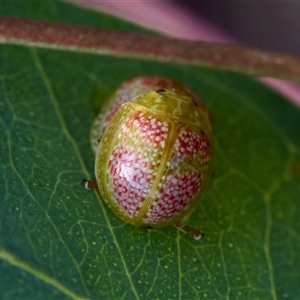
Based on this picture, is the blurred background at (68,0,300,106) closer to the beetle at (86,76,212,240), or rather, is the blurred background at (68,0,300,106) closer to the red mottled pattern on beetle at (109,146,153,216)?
the beetle at (86,76,212,240)

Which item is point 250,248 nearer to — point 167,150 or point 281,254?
point 281,254

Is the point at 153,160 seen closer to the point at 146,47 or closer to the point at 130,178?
the point at 130,178

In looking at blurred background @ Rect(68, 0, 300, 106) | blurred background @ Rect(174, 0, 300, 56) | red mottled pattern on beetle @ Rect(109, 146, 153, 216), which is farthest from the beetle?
blurred background @ Rect(174, 0, 300, 56)

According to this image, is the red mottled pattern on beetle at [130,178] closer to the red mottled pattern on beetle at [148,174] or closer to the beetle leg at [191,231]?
the red mottled pattern on beetle at [148,174]

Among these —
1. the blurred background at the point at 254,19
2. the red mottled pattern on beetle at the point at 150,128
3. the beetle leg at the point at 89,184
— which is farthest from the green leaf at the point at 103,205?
the blurred background at the point at 254,19

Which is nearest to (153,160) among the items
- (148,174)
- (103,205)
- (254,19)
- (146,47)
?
(148,174)

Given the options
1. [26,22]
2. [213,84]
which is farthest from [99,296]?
[213,84]
